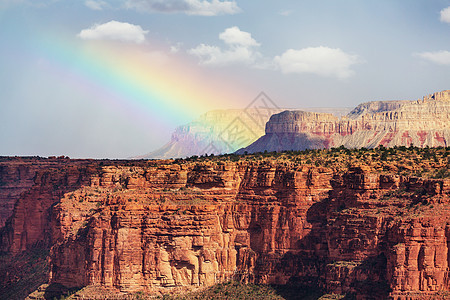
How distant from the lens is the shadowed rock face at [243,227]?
98.2m

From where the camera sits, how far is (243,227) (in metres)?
112

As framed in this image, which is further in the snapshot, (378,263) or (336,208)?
(336,208)

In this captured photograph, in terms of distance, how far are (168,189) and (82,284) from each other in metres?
11.5

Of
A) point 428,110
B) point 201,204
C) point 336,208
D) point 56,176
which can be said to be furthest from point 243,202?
point 428,110

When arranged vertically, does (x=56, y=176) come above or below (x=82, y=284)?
above

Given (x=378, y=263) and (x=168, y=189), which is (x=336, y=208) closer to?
(x=378, y=263)

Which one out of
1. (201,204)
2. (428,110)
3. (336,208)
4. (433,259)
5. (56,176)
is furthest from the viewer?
(428,110)

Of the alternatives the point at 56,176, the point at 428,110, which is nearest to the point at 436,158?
the point at 56,176

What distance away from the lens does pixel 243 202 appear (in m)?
112

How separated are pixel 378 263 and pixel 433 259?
5.53 meters

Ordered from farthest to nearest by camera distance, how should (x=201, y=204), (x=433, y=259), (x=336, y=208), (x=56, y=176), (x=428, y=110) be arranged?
(x=428, y=110), (x=56, y=176), (x=201, y=204), (x=336, y=208), (x=433, y=259)

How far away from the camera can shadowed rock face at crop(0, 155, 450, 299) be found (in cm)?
9819

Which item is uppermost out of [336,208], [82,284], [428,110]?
[428,110]

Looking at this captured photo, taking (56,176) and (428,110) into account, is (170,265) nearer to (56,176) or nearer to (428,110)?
(56,176)
